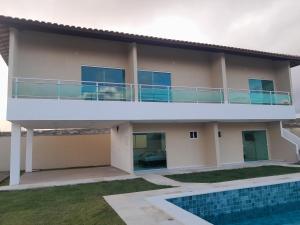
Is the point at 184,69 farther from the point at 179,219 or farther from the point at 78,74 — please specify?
the point at 179,219

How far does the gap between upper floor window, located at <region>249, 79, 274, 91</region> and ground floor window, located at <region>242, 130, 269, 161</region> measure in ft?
10.7

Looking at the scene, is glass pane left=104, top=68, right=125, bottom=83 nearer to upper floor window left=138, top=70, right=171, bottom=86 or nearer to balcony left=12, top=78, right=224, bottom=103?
upper floor window left=138, top=70, right=171, bottom=86

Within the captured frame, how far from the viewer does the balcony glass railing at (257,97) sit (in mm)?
15570

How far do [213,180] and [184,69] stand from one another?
26.0ft

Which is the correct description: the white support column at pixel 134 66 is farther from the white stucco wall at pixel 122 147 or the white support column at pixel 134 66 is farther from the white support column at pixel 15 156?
the white support column at pixel 15 156

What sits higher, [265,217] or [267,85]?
[267,85]

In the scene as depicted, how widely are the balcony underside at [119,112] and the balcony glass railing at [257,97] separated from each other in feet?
0.97

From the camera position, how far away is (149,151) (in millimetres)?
15109

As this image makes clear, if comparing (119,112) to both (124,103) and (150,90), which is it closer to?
(124,103)

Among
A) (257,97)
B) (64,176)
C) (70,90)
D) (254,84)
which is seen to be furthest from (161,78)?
(64,176)

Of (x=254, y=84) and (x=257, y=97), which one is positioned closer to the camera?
(x=257, y=97)

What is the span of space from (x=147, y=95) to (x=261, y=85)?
10431 mm

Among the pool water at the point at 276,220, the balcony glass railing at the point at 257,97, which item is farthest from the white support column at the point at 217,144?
the pool water at the point at 276,220

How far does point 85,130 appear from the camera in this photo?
1975 centimetres
